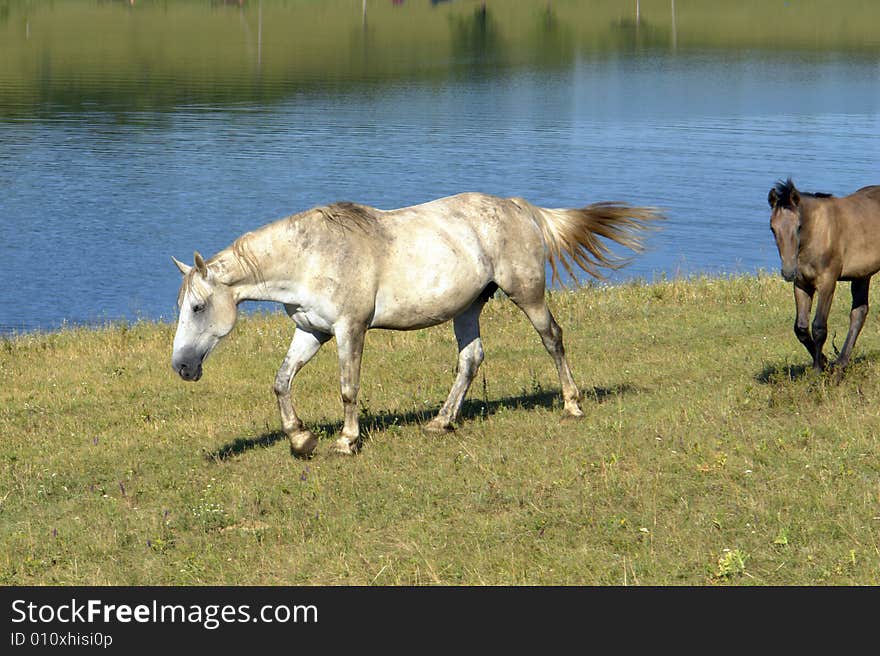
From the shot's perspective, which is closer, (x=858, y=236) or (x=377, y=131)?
(x=858, y=236)

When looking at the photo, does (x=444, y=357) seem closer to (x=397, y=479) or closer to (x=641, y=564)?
(x=397, y=479)

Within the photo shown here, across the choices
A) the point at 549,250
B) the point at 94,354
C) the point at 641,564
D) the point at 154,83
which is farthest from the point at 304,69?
the point at 641,564

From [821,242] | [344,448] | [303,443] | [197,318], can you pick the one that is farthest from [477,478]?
[821,242]

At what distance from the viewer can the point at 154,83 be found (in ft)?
235

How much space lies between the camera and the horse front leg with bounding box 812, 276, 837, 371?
1203cm

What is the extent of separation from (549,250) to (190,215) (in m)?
27.4

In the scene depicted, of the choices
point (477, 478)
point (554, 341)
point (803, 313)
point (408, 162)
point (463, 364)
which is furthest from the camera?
point (408, 162)

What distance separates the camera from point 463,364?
12.3 meters

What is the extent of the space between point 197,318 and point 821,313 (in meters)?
6.42

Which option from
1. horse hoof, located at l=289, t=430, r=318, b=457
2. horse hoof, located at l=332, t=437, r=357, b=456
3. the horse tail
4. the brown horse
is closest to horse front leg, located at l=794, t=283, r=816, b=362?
the brown horse

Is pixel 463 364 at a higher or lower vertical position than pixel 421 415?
higher

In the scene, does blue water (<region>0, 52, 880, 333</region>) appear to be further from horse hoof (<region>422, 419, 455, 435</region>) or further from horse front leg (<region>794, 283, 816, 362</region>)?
horse front leg (<region>794, 283, 816, 362</region>)

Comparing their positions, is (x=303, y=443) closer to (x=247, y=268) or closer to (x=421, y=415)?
(x=247, y=268)
